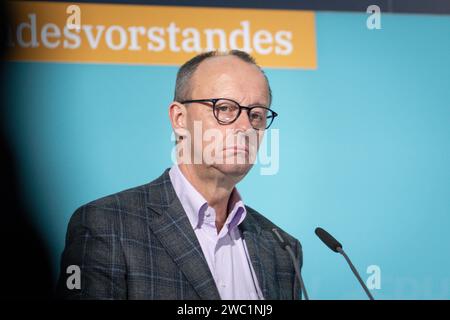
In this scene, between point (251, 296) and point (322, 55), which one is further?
point (322, 55)

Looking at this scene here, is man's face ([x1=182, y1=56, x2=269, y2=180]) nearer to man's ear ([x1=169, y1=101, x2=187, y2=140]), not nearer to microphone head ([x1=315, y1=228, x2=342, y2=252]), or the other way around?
man's ear ([x1=169, y1=101, x2=187, y2=140])

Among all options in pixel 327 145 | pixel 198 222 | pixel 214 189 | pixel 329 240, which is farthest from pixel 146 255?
pixel 327 145

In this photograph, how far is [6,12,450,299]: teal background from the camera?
Answer: 243 cm

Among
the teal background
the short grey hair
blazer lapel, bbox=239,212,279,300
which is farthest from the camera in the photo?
the teal background

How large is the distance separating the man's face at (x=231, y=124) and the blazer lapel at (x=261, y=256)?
188mm

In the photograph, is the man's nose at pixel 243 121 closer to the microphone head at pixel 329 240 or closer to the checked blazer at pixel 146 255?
the checked blazer at pixel 146 255

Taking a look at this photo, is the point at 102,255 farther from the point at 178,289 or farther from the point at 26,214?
the point at 26,214

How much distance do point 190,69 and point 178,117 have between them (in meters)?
0.17

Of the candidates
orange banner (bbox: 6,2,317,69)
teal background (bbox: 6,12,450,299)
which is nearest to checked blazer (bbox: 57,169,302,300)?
teal background (bbox: 6,12,450,299)

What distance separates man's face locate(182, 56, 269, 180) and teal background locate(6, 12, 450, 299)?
11.2 inches

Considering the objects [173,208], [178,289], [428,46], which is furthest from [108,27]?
[428,46]

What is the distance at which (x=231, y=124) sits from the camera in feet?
7.14

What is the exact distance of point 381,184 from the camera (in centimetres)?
263

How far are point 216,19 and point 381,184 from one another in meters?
0.89
